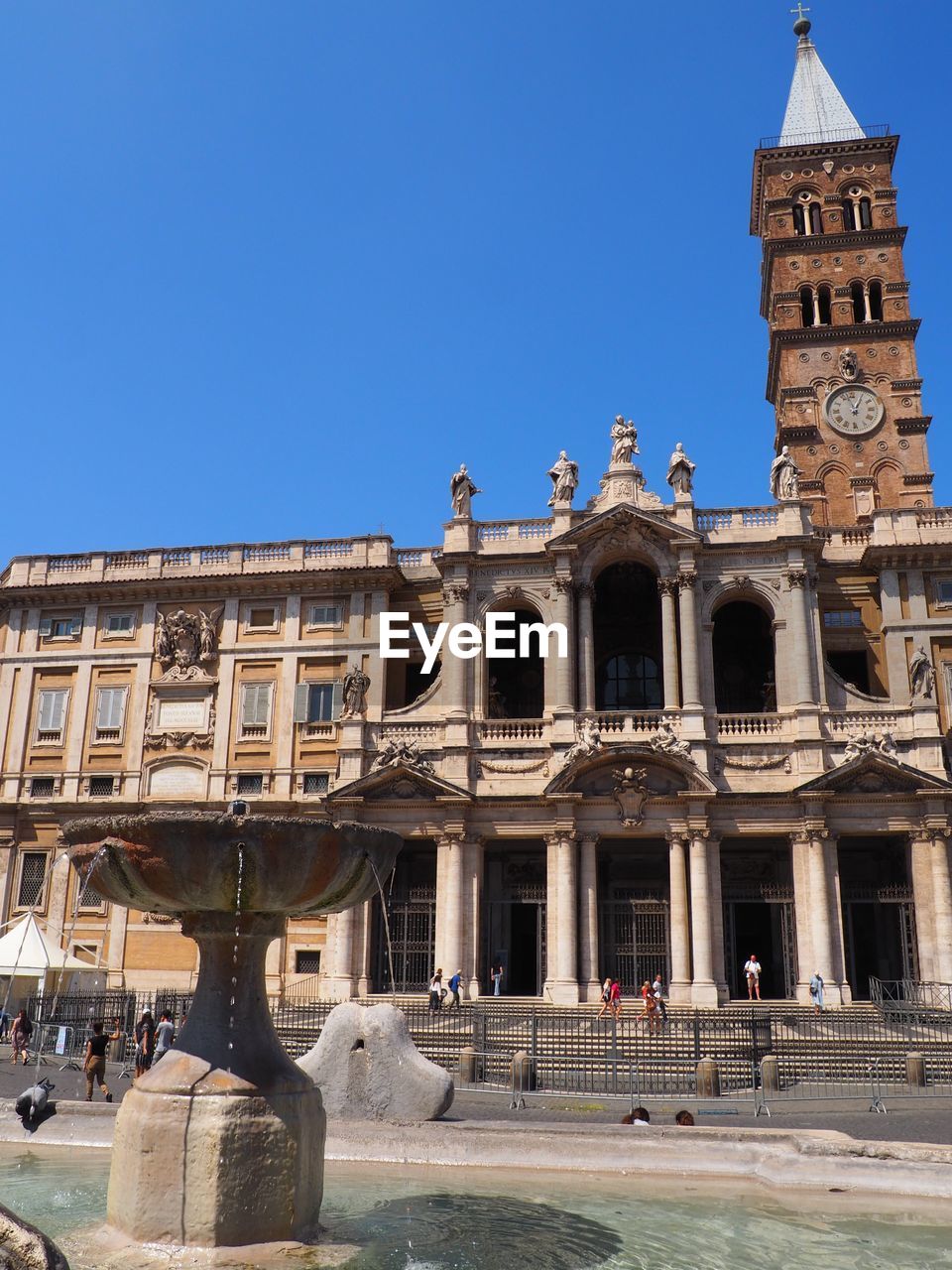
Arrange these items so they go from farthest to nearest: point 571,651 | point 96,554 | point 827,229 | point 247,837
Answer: point 827,229, point 96,554, point 571,651, point 247,837

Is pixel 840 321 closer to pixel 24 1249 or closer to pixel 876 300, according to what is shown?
pixel 876 300

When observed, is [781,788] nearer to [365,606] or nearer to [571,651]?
[571,651]

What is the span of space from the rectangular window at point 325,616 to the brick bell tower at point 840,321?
2075cm

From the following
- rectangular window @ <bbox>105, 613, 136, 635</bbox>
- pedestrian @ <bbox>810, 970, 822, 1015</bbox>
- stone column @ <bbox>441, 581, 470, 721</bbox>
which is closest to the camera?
pedestrian @ <bbox>810, 970, 822, 1015</bbox>

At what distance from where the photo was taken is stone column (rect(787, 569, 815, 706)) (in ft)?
112

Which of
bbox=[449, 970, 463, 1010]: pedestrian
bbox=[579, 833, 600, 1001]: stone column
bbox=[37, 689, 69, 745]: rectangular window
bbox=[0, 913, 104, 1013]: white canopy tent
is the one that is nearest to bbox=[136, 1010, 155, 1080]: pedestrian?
bbox=[0, 913, 104, 1013]: white canopy tent

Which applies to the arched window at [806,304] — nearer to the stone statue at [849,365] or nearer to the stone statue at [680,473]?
the stone statue at [849,365]

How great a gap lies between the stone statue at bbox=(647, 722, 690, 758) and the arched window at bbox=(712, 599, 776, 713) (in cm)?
576

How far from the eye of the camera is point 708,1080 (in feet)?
61.8

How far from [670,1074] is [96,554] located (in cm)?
2872

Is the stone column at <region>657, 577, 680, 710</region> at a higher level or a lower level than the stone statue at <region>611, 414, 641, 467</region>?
lower

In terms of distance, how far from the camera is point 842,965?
3184 centimetres

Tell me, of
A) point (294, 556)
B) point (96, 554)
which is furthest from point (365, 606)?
point (96, 554)

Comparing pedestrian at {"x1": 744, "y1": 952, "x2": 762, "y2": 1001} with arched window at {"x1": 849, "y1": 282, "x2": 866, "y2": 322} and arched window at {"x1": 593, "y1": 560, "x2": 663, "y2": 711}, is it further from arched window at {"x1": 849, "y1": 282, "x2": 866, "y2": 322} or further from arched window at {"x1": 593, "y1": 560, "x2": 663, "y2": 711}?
arched window at {"x1": 849, "y1": 282, "x2": 866, "y2": 322}
